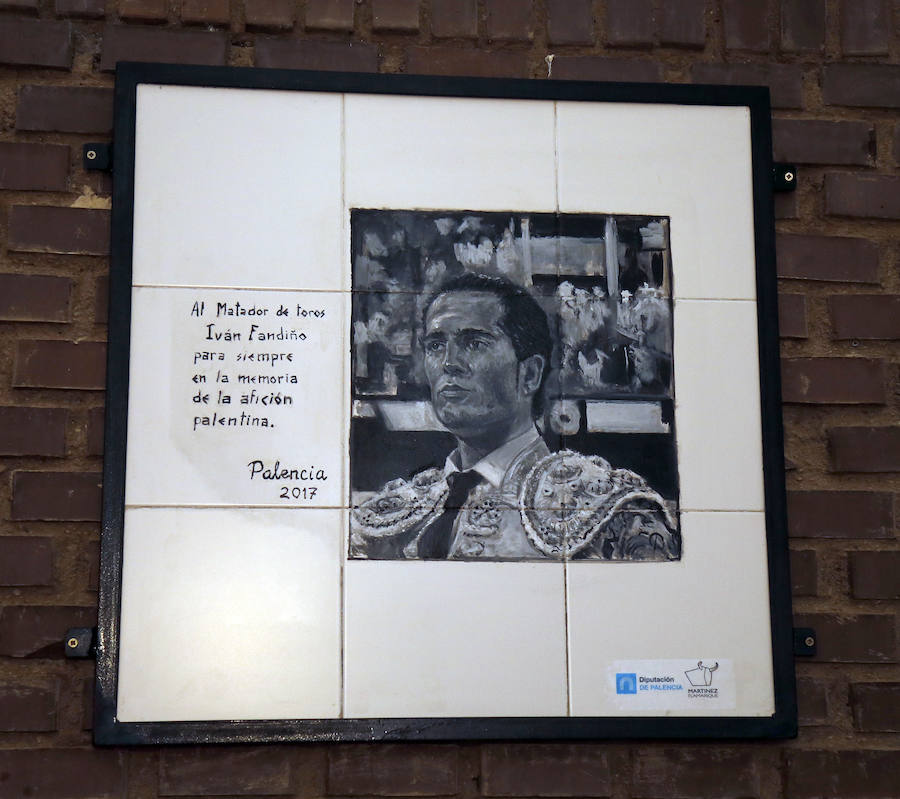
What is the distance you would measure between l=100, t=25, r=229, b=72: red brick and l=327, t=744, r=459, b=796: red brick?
43.1 inches

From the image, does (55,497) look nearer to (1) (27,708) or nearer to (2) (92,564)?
(2) (92,564)

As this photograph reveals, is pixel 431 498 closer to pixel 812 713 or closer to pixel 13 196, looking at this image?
pixel 812 713

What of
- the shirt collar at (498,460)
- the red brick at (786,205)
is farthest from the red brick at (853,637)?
the red brick at (786,205)

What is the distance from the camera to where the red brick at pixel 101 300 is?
1.78m

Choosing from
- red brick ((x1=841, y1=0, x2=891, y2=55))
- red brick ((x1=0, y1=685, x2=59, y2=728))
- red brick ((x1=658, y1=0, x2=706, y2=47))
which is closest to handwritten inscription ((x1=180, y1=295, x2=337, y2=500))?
red brick ((x1=0, y1=685, x2=59, y2=728))

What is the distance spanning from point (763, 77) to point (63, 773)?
1.55 metres

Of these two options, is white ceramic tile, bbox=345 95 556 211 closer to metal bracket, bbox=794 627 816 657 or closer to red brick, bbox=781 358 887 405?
red brick, bbox=781 358 887 405

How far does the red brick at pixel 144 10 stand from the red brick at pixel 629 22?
732mm

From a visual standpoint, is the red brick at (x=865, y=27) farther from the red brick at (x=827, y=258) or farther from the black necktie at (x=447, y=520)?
the black necktie at (x=447, y=520)

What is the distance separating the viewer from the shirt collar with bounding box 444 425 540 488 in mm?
1771

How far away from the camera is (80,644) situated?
5.51ft

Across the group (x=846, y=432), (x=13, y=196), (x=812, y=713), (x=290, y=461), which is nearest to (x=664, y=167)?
(x=846, y=432)

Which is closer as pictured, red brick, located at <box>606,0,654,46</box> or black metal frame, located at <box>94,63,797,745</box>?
black metal frame, located at <box>94,63,797,745</box>

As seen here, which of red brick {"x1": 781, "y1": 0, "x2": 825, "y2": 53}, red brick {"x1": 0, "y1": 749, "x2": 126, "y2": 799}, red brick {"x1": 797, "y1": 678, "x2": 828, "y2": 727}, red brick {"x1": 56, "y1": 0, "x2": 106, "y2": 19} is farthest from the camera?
red brick {"x1": 781, "y1": 0, "x2": 825, "y2": 53}
